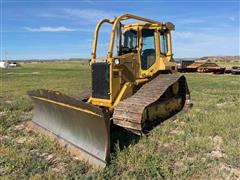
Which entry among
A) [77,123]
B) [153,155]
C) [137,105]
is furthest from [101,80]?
[153,155]

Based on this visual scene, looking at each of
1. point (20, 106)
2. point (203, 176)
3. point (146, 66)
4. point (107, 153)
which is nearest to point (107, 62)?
point (146, 66)

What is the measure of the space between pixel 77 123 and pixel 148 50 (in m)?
3.21

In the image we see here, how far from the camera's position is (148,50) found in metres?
7.59

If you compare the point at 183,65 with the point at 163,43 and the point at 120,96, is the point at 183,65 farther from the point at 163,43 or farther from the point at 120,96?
the point at 120,96

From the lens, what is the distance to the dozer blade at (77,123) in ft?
15.5

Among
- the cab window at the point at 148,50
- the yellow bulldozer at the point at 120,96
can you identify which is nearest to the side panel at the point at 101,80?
the yellow bulldozer at the point at 120,96

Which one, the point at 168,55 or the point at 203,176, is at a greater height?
the point at 168,55

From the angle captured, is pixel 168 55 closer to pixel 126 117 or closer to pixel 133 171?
pixel 126 117

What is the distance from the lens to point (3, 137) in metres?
6.35

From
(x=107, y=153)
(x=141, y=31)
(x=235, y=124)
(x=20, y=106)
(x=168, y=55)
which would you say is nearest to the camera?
(x=107, y=153)

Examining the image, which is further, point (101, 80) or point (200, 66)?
point (200, 66)

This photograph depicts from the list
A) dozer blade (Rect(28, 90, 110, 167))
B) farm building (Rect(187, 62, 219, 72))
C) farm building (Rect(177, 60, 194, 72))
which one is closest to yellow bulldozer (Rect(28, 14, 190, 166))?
dozer blade (Rect(28, 90, 110, 167))

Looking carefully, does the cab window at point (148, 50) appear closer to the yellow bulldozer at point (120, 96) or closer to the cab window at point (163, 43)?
the yellow bulldozer at point (120, 96)

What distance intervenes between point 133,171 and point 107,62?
2963mm
